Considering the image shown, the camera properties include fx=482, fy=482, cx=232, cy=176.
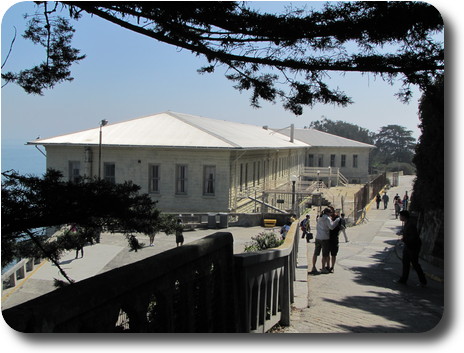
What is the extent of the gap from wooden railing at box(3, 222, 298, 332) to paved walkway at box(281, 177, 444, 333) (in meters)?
0.54

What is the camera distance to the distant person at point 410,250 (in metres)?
6.07

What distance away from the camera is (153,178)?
7281 millimetres

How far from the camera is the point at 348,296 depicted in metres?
5.82

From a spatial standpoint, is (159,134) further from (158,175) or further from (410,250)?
(410,250)

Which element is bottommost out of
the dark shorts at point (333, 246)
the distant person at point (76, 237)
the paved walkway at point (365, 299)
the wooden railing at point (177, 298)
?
the paved walkway at point (365, 299)

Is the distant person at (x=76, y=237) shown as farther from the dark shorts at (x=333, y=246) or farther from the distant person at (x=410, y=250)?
the dark shorts at (x=333, y=246)

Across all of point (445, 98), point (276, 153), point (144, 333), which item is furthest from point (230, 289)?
point (276, 153)

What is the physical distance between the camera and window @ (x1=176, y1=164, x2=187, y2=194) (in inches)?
305

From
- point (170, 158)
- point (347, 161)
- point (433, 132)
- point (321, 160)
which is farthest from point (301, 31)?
point (321, 160)

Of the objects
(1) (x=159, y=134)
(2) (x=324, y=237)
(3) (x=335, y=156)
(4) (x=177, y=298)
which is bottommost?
(2) (x=324, y=237)

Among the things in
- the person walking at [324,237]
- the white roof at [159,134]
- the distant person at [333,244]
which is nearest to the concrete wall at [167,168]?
the white roof at [159,134]

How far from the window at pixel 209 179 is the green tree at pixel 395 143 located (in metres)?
3.17

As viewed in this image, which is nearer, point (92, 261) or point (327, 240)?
point (92, 261)

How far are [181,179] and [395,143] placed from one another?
362cm
